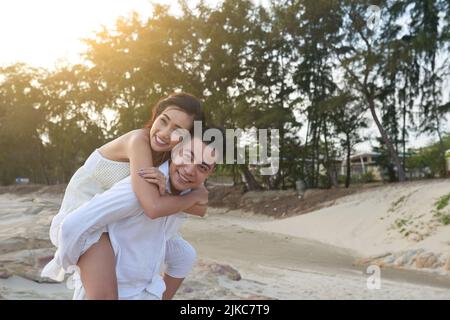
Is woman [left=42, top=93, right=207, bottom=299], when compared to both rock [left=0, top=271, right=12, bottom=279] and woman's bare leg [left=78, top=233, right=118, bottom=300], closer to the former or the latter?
woman's bare leg [left=78, top=233, right=118, bottom=300]

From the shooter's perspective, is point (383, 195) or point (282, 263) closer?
point (282, 263)

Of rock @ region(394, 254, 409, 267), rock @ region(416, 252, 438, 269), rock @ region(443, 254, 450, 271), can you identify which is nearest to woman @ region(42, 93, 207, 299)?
rock @ region(443, 254, 450, 271)

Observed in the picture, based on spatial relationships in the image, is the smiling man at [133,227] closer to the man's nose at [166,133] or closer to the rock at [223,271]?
the man's nose at [166,133]

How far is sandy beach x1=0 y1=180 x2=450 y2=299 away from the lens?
4.70m

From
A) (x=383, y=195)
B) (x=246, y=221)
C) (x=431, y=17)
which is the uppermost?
(x=431, y=17)

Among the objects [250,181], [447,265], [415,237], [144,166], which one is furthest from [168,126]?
[250,181]

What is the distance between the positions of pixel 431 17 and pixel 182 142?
16.3 meters

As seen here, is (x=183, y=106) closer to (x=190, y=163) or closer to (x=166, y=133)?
(x=166, y=133)

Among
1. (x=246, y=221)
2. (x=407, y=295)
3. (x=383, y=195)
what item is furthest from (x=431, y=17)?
(x=407, y=295)

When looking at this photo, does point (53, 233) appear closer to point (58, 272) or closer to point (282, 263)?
point (58, 272)

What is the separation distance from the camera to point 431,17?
1552 centimetres

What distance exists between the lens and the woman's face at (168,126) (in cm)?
154

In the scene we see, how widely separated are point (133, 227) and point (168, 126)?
0.36 metres

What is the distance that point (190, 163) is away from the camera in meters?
1.46
